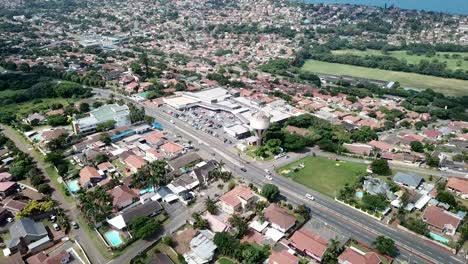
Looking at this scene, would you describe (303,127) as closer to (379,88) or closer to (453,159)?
(453,159)

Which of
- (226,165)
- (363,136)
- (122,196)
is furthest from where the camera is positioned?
(363,136)

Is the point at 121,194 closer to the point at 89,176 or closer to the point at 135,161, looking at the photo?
the point at 89,176

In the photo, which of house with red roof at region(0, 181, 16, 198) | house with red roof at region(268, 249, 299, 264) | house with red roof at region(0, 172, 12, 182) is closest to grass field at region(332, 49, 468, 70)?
house with red roof at region(268, 249, 299, 264)

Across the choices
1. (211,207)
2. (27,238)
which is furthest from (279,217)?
(27,238)

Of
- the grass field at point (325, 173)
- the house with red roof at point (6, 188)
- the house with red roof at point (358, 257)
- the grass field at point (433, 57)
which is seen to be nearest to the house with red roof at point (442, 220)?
→ the house with red roof at point (358, 257)

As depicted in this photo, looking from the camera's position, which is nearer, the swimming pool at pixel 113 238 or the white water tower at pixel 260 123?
the swimming pool at pixel 113 238

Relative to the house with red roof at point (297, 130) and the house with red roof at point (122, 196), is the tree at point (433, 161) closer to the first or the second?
the house with red roof at point (297, 130)

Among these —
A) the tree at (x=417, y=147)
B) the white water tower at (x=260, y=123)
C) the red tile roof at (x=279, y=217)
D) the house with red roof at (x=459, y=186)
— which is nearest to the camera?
the red tile roof at (x=279, y=217)
